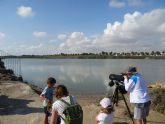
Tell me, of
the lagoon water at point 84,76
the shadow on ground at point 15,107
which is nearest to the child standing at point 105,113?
the shadow on ground at point 15,107

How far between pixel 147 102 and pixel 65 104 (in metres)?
2.72

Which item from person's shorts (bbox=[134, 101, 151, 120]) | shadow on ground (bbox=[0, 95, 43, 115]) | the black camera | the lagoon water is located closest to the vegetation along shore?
shadow on ground (bbox=[0, 95, 43, 115])

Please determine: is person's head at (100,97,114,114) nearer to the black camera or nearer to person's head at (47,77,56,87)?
the black camera

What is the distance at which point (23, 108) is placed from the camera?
41.3ft

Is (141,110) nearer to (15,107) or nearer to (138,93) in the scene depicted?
(138,93)

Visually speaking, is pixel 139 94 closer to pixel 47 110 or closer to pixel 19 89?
pixel 47 110

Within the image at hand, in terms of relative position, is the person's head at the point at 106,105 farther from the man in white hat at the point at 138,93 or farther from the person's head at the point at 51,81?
the person's head at the point at 51,81

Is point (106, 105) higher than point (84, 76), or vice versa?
point (106, 105)

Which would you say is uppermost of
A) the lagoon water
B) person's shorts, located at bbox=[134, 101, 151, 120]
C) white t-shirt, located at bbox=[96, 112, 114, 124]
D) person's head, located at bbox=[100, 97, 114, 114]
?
person's head, located at bbox=[100, 97, 114, 114]

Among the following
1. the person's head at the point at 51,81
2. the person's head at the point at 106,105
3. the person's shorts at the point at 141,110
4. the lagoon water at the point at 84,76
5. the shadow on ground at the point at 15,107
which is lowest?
the lagoon water at the point at 84,76

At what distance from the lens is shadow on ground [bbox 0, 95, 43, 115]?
1183 cm

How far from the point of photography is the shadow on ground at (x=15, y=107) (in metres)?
11.8

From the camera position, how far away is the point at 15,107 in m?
12.9

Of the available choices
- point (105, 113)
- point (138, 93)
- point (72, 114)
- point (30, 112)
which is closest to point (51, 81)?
point (138, 93)
